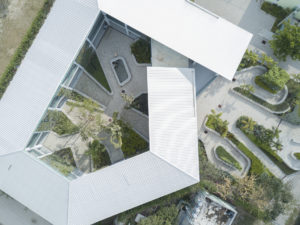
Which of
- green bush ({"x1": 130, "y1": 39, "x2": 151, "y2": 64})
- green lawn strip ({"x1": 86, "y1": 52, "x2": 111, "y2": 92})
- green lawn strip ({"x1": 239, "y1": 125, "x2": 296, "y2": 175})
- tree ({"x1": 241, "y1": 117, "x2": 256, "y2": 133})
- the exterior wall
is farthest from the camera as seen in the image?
green lawn strip ({"x1": 86, "y1": 52, "x2": 111, "y2": 92})

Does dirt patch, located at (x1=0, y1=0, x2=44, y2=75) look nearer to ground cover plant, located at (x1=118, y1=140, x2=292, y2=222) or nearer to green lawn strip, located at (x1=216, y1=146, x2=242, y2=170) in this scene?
ground cover plant, located at (x1=118, y1=140, x2=292, y2=222)

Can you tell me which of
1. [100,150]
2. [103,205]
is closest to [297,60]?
[100,150]

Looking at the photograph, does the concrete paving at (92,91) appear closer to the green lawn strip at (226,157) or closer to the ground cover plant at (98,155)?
the ground cover plant at (98,155)

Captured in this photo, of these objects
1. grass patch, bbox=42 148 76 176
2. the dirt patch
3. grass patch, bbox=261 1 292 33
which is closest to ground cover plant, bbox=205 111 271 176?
grass patch, bbox=261 1 292 33

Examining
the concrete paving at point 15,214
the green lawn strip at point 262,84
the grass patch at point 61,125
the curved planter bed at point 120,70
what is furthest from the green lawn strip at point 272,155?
the concrete paving at point 15,214

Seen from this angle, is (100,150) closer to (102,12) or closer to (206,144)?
(206,144)

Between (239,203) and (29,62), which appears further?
(239,203)
